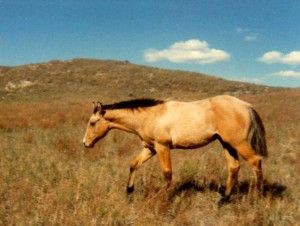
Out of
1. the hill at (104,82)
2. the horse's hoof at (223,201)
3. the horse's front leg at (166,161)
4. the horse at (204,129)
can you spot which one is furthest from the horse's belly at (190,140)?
the hill at (104,82)

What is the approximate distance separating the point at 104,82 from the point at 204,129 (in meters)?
50.5

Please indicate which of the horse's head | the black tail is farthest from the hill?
the black tail

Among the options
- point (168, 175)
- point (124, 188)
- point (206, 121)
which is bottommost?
point (124, 188)

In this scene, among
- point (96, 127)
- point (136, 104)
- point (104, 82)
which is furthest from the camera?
point (104, 82)

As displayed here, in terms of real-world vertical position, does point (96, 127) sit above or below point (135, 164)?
above

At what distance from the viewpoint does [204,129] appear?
631cm

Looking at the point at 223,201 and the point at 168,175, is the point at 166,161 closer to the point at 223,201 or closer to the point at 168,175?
the point at 168,175

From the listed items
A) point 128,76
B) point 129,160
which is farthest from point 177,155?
point 128,76

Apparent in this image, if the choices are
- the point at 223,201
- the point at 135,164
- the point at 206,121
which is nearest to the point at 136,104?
the point at 135,164

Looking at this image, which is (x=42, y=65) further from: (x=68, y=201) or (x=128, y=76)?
(x=68, y=201)

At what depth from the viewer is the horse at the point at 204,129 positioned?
20.1 feet

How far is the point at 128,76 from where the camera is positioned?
61594 millimetres

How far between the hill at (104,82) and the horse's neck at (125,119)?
36.9m

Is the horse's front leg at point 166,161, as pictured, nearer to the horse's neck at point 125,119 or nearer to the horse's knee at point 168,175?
the horse's knee at point 168,175
